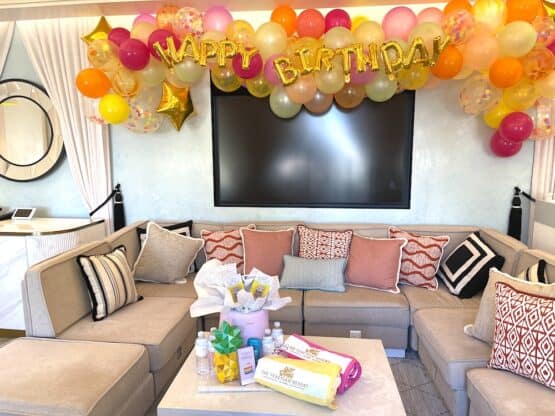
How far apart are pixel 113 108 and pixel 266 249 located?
1.46 meters

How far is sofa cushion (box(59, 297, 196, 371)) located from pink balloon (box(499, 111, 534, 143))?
2.41m

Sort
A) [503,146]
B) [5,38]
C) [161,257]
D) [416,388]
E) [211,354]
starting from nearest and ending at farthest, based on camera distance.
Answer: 1. [211,354]
2. [416,388]
3. [161,257]
4. [503,146]
5. [5,38]

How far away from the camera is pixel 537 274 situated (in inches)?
80.3

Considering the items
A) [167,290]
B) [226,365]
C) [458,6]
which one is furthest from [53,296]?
[458,6]

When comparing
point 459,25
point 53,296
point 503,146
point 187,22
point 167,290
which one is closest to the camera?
point 53,296

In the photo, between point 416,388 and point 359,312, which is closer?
point 416,388

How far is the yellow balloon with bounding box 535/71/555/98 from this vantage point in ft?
8.31

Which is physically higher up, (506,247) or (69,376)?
(506,247)

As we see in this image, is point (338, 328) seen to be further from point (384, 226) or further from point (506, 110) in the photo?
point (506, 110)

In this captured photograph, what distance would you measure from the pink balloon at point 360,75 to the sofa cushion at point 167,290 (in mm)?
1774

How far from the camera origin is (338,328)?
2.62m

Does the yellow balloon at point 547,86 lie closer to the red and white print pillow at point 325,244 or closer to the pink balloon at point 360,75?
the pink balloon at point 360,75

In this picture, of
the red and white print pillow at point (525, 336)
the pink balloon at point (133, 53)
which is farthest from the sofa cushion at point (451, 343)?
the pink balloon at point (133, 53)

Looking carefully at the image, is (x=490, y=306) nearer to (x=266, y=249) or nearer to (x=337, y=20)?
(x=266, y=249)
